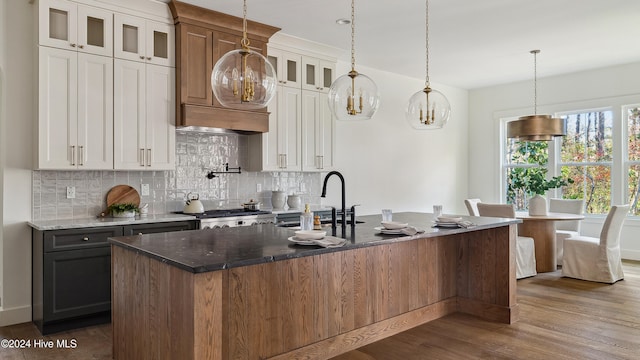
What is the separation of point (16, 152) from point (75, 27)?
1.18 m

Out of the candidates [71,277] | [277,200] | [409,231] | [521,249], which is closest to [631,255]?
[521,249]

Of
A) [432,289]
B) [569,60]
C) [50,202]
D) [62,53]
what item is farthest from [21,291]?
[569,60]

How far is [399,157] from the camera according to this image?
718 centimetres

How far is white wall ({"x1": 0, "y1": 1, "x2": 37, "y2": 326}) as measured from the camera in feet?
12.5

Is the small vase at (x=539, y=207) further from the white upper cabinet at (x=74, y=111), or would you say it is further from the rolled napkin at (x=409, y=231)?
the white upper cabinet at (x=74, y=111)

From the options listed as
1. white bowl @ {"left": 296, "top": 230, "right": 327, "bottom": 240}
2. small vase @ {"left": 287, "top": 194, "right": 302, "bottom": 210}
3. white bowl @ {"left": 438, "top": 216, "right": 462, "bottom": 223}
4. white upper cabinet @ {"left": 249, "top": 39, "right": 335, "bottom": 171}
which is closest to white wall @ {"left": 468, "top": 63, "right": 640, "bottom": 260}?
white upper cabinet @ {"left": 249, "top": 39, "right": 335, "bottom": 171}

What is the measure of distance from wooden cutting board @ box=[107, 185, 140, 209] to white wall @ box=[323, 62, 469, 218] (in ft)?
8.27

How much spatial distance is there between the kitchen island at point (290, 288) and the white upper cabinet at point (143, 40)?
2.10 meters

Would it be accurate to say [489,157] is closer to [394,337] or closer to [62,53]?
[394,337]

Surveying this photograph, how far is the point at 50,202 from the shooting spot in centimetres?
398

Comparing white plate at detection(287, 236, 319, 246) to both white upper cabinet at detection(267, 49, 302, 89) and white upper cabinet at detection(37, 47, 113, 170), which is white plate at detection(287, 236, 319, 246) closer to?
white upper cabinet at detection(37, 47, 113, 170)

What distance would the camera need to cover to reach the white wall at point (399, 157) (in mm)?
6457

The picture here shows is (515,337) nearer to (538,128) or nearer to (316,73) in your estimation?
(538,128)

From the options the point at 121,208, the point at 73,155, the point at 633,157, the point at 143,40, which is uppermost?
the point at 143,40
